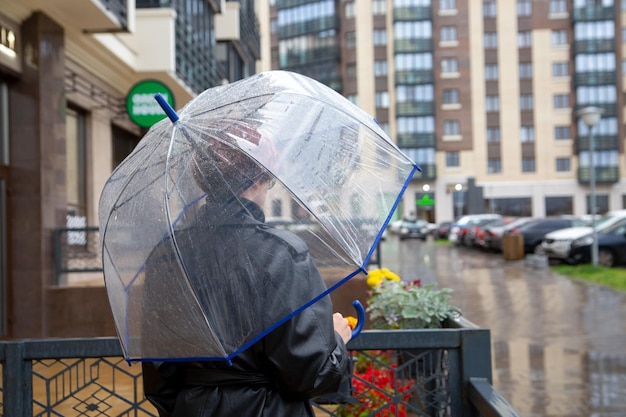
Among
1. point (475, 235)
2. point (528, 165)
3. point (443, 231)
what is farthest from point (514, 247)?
point (528, 165)

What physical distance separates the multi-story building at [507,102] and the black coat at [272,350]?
58.8 m

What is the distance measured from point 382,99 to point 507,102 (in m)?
11.1

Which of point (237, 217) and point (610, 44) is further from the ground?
point (610, 44)

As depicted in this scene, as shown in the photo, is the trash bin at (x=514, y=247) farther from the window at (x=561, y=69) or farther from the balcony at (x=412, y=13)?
the balcony at (x=412, y=13)

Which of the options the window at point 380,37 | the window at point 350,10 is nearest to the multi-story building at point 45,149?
the window at point 380,37

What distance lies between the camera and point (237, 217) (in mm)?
2082

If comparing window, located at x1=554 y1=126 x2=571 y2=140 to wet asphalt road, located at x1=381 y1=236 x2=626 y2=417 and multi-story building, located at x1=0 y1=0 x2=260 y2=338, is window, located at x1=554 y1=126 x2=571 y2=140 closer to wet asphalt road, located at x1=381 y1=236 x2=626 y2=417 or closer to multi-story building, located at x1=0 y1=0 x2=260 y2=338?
wet asphalt road, located at x1=381 y1=236 x2=626 y2=417

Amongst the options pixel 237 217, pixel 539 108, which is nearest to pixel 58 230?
pixel 237 217

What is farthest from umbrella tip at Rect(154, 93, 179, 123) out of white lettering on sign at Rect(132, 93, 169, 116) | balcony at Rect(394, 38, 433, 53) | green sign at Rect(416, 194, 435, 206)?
balcony at Rect(394, 38, 433, 53)

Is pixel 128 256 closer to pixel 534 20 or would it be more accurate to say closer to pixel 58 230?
pixel 58 230

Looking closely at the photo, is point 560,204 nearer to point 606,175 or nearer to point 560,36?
point 606,175

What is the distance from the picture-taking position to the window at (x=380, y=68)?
64562 mm

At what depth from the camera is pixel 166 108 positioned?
86.0 inches

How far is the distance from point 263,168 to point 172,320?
54cm
